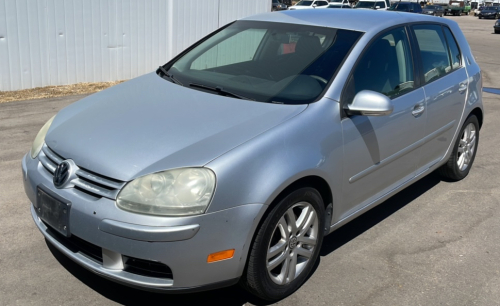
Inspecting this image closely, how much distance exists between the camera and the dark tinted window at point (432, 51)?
4.72 metres

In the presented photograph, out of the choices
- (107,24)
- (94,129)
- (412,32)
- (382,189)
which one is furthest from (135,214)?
(107,24)

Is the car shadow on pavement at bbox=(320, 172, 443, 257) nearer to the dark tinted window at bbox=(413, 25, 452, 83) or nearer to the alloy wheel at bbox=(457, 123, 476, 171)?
the alloy wheel at bbox=(457, 123, 476, 171)

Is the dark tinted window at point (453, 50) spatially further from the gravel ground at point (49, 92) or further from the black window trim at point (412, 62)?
the gravel ground at point (49, 92)

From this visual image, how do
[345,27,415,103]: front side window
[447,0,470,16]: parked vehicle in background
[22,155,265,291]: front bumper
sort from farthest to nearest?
[447,0,470,16]: parked vehicle in background → [345,27,415,103]: front side window → [22,155,265,291]: front bumper

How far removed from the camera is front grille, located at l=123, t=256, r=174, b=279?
296cm

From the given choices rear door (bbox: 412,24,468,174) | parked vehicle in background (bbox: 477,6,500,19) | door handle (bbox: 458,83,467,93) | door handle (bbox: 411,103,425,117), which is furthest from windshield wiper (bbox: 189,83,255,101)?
parked vehicle in background (bbox: 477,6,500,19)

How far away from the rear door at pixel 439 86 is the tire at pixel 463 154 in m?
0.35

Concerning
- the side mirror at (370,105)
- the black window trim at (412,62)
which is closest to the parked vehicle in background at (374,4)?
the black window trim at (412,62)

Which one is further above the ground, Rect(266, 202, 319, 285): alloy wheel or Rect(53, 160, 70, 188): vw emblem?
Rect(53, 160, 70, 188): vw emblem

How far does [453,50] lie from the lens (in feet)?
17.4

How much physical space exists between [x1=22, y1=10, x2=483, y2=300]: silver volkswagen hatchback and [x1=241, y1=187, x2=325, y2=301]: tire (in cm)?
1

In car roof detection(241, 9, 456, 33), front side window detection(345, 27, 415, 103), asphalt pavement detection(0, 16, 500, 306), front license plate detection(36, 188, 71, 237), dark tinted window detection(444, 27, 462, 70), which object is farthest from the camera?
dark tinted window detection(444, 27, 462, 70)

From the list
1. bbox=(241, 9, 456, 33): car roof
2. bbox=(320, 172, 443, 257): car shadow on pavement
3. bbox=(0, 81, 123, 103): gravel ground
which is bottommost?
bbox=(0, 81, 123, 103): gravel ground

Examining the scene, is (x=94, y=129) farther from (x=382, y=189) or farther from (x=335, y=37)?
(x=382, y=189)
